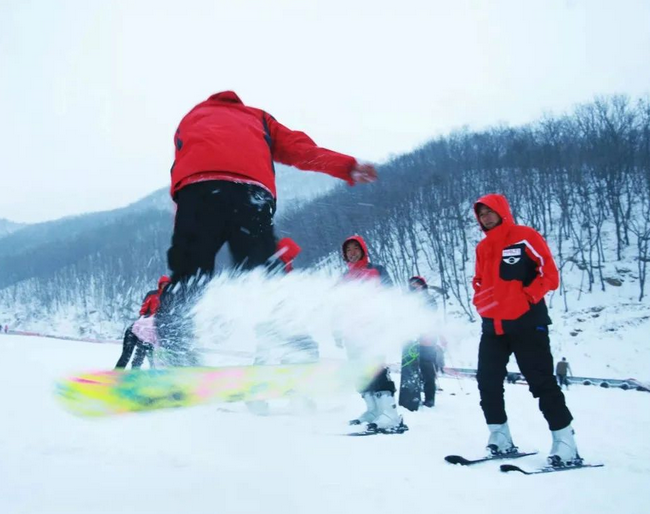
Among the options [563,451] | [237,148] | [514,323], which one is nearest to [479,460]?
[563,451]

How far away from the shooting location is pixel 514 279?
282 centimetres

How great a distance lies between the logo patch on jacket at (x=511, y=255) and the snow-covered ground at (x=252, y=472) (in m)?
1.15

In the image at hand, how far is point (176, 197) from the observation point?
2494 mm

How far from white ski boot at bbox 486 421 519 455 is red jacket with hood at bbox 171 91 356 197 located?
5.58ft

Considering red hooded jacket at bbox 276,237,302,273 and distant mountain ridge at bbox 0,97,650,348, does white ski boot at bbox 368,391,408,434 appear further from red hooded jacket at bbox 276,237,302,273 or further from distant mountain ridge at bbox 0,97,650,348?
distant mountain ridge at bbox 0,97,650,348

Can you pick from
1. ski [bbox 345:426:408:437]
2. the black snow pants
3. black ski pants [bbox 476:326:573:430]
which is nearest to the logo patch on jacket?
black ski pants [bbox 476:326:573:430]

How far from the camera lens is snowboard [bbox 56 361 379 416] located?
220cm

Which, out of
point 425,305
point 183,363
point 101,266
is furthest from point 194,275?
point 101,266

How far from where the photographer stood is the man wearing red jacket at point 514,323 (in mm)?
2654

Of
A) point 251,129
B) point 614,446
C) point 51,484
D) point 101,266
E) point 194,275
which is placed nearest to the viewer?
point 51,484

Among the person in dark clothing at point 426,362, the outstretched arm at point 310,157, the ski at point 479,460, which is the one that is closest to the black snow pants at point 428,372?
the person in dark clothing at point 426,362

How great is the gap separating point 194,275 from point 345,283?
1.49 metres

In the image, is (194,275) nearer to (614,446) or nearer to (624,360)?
(614,446)

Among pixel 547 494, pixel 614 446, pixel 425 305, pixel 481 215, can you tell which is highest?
pixel 481 215
